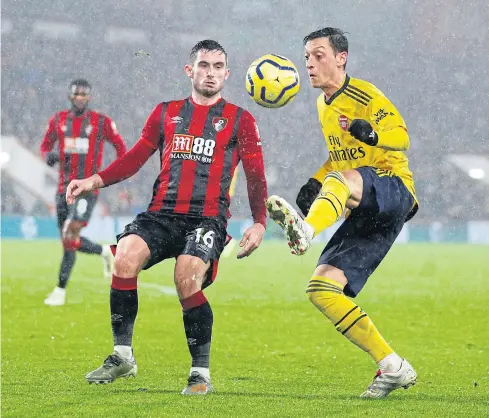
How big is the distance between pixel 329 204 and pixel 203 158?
28.2 inches

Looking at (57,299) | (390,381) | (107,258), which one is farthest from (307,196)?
(107,258)

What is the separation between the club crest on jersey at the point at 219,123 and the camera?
440 cm

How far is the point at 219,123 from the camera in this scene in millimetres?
4418

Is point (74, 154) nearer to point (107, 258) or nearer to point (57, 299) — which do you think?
point (107, 258)

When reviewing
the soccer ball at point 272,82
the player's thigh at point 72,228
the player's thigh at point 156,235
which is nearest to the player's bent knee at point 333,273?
the player's thigh at point 156,235

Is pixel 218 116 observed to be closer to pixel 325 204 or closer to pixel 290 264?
pixel 325 204

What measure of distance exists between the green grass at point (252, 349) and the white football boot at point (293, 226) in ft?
2.24

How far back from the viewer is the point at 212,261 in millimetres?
4273

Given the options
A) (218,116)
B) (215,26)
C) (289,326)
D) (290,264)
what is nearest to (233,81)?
(215,26)

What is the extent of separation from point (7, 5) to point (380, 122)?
22398 mm

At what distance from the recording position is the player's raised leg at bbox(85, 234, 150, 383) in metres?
4.21

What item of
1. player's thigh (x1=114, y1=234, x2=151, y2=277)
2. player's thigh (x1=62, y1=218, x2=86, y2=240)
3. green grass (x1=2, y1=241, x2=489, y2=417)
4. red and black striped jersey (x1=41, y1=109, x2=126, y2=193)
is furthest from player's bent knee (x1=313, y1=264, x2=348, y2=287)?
red and black striped jersey (x1=41, y1=109, x2=126, y2=193)

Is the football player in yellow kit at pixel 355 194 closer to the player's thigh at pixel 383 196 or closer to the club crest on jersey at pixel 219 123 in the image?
the player's thigh at pixel 383 196

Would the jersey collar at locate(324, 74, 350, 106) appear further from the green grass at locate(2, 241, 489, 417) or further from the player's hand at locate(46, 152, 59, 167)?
the player's hand at locate(46, 152, 59, 167)
